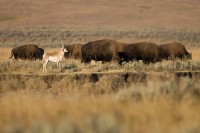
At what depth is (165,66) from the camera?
19516 millimetres

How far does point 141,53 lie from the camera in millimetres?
25422

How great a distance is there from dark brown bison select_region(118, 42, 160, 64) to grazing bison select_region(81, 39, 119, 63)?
49 centimetres

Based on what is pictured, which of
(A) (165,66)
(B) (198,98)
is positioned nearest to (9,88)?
(A) (165,66)

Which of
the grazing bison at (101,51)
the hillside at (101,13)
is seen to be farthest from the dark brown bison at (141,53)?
the hillside at (101,13)

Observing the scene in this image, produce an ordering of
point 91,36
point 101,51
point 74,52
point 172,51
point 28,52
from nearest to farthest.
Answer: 1. point 101,51
2. point 172,51
3. point 74,52
4. point 28,52
5. point 91,36

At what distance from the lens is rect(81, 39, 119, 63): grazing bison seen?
25567 millimetres

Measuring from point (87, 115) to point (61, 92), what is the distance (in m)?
8.57

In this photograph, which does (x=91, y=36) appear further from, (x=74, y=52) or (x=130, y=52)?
(x=130, y=52)

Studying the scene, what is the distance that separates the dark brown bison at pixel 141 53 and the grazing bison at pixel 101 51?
495 mm

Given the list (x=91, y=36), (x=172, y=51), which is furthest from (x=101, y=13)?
(x=172, y=51)

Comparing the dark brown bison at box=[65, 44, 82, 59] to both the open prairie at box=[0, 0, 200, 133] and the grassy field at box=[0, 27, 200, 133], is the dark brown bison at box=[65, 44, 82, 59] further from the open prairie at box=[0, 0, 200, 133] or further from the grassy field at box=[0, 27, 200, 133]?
the grassy field at box=[0, 27, 200, 133]

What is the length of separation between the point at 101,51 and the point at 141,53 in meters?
1.98

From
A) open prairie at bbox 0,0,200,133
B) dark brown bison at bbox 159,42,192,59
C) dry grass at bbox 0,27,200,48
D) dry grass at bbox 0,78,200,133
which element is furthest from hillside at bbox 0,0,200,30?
dry grass at bbox 0,78,200,133

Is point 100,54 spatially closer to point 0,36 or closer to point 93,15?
point 0,36
